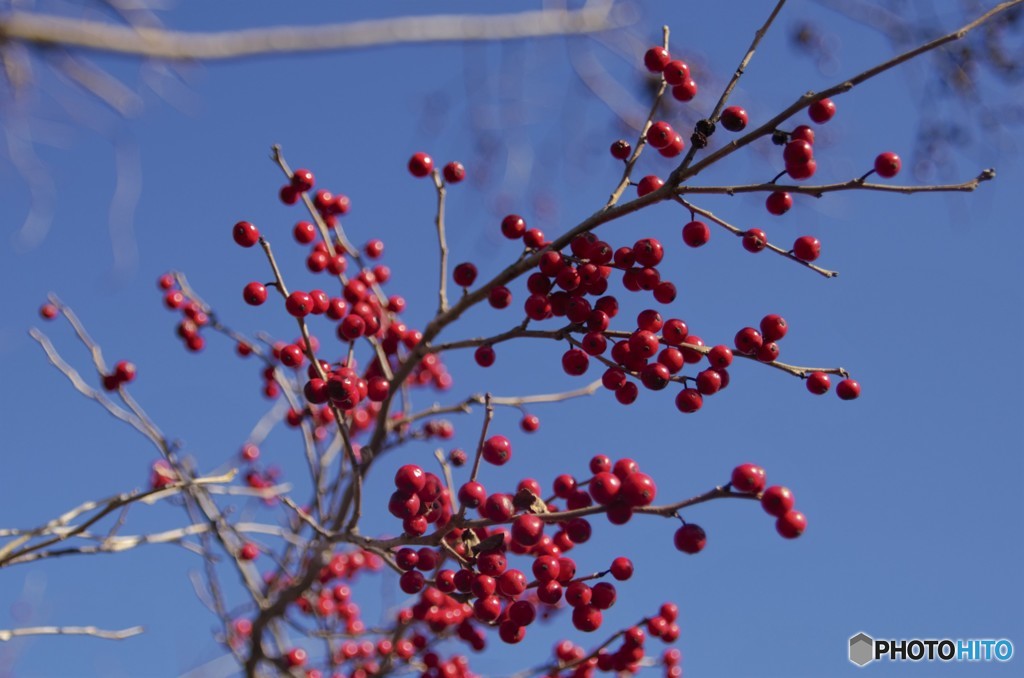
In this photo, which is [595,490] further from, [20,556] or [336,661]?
[336,661]

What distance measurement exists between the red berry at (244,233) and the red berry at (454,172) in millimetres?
662

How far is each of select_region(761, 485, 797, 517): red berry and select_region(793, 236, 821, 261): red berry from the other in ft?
2.19

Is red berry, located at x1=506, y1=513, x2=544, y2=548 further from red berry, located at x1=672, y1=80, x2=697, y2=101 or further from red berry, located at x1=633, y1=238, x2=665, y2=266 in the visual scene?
→ red berry, located at x1=672, y1=80, x2=697, y2=101

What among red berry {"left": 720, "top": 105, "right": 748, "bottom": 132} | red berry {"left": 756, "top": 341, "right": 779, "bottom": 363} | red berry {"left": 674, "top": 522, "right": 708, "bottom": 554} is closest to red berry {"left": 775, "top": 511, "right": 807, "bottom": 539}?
red berry {"left": 674, "top": 522, "right": 708, "bottom": 554}

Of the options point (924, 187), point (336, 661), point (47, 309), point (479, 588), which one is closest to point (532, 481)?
point (479, 588)

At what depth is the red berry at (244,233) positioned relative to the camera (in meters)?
2.31

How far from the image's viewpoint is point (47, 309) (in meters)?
3.68

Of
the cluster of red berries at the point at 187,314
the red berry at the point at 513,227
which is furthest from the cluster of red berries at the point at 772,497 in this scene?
the cluster of red berries at the point at 187,314

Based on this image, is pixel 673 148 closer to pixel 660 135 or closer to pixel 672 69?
pixel 660 135

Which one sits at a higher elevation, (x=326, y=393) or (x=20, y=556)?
(x=326, y=393)

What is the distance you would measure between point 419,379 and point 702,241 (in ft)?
6.36

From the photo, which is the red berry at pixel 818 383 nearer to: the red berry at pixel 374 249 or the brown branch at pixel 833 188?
the brown branch at pixel 833 188

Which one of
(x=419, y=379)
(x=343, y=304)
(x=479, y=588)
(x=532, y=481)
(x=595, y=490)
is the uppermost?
(x=419, y=379)

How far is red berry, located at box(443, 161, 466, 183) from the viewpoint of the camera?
8.38 feet
